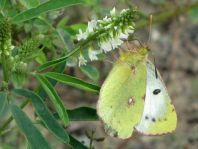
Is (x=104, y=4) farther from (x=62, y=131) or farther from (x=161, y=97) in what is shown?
(x=62, y=131)

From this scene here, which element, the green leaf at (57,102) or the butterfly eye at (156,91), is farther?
the butterfly eye at (156,91)

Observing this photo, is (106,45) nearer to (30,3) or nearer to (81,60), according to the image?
(81,60)

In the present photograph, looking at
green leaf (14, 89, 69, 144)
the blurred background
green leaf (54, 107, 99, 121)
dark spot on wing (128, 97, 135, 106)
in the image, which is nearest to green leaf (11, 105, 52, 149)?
green leaf (14, 89, 69, 144)

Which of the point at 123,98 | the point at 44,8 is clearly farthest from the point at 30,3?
the point at 123,98

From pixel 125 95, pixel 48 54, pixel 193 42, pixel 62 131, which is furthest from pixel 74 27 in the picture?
pixel 193 42

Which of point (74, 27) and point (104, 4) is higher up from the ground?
point (74, 27)

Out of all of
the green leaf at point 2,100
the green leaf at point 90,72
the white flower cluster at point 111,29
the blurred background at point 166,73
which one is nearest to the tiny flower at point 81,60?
the white flower cluster at point 111,29

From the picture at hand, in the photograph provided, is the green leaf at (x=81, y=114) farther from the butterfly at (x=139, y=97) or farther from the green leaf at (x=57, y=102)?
the green leaf at (x=57, y=102)
